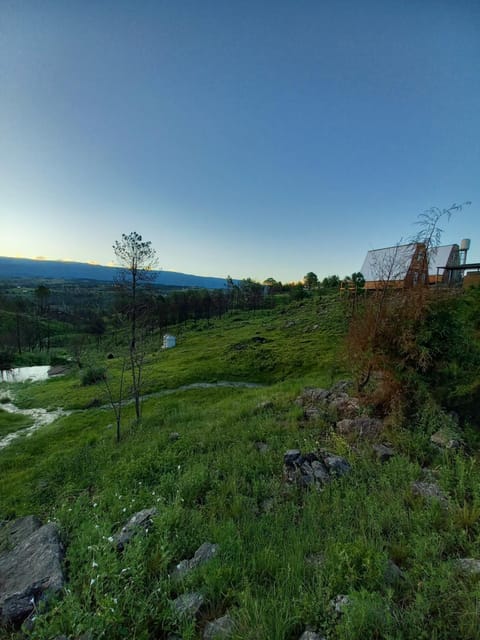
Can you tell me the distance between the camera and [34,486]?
7.30 meters

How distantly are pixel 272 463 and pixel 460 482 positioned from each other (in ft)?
10.1

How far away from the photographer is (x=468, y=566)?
2.66 metres

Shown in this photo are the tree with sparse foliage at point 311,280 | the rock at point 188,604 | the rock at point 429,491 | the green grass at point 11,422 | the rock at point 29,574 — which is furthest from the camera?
the tree with sparse foliage at point 311,280

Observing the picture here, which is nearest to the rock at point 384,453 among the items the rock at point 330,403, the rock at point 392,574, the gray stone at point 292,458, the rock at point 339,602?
the gray stone at point 292,458

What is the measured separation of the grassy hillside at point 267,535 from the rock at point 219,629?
63mm

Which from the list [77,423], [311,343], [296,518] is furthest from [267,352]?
[296,518]

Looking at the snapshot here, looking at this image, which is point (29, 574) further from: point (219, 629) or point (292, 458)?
point (292, 458)

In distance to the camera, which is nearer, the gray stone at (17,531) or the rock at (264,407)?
the gray stone at (17,531)

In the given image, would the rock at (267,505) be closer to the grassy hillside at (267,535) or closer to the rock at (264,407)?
the grassy hillside at (267,535)

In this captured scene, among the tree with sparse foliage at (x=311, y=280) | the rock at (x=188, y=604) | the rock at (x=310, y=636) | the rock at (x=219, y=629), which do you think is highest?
the tree with sparse foliage at (x=311, y=280)

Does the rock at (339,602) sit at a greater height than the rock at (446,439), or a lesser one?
lesser

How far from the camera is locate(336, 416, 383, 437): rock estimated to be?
610 cm

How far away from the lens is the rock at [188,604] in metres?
2.55

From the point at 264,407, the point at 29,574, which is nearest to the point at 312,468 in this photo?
the point at 29,574
